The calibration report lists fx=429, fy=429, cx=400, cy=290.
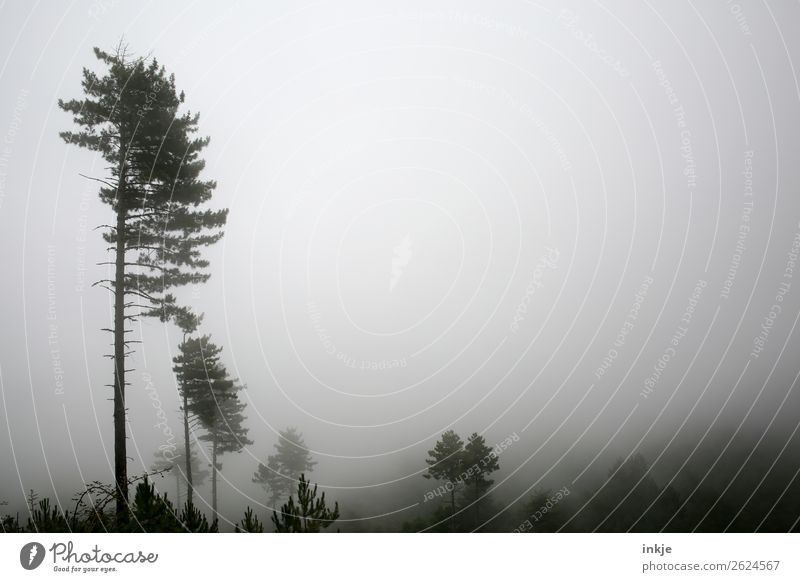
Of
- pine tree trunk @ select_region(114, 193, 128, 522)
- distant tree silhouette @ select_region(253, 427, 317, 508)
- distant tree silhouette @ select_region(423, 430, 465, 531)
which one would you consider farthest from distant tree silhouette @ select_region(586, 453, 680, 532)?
pine tree trunk @ select_region(114, 193, 128, 522)

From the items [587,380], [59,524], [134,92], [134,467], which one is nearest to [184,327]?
[134,467]

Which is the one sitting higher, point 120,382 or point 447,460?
point 120,382

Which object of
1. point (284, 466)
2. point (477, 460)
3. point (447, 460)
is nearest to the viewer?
point (477, 460)

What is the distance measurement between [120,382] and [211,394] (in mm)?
7016

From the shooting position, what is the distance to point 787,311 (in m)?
11.4

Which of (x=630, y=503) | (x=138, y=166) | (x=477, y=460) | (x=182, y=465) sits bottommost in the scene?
(x=630, y=503)

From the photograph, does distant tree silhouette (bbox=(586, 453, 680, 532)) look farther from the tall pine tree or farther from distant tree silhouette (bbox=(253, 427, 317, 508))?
the tall pine tree

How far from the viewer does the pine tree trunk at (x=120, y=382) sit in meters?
7.73

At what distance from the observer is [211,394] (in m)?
14.6

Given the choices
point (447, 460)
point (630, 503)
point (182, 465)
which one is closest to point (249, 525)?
point (447, 460)

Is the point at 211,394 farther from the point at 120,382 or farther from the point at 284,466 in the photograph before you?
the point at 284,466

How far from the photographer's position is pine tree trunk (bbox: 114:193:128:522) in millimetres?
7727

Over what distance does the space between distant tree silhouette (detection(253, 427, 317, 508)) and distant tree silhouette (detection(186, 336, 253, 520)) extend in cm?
301

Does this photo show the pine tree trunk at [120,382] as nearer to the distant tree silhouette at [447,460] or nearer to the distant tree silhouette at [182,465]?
the distant tree silhouette at [447,460]
